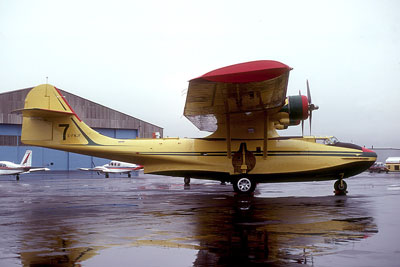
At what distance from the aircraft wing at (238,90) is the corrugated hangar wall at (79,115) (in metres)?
44.1

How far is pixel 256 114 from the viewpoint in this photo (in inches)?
742

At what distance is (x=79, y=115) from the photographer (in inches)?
2559

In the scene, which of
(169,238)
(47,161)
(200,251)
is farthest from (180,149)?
(47,161)

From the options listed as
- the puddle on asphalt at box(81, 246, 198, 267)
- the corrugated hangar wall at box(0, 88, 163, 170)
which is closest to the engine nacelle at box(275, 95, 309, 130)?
the puddle on asphalt at box(81, 246, 198, 267)

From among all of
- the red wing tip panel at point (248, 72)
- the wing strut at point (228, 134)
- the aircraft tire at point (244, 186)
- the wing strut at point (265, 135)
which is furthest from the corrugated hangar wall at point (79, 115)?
the red wing tip panel at point (248, 72)

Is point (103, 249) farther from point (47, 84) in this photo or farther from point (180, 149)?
point (47, 84)

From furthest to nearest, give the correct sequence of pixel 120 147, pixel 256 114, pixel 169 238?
pixel 120 147, pixel 256 114, pixel 169 238

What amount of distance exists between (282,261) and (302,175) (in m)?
14.1

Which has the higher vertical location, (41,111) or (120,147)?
(41,111)

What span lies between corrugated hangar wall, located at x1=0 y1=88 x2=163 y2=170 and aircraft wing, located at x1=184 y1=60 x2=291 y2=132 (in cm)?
4410

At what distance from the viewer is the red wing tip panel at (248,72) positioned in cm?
1392

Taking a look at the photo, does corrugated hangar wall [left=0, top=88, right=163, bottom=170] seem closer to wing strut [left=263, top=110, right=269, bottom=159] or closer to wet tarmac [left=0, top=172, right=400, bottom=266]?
wing strut [left=263, top=110, right=269, bottom=159]

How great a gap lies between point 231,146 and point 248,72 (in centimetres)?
602

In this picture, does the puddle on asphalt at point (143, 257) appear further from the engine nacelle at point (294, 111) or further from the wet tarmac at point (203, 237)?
the engine nacelle at point (294, 111)
